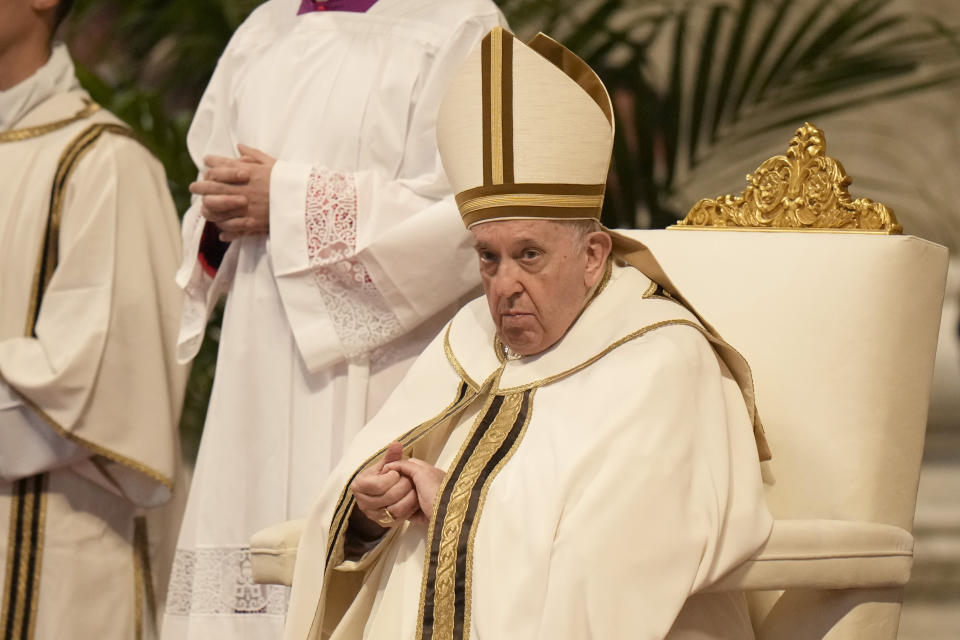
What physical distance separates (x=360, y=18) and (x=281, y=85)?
24 cm

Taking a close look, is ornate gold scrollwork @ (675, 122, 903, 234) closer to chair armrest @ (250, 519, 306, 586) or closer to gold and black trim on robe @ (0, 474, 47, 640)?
chair armrest @ (250, 519, 306, 586)

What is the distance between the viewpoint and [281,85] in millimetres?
3564

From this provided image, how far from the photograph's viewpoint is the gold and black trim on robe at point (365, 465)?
2717mm

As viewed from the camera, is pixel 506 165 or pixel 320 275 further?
pixel 320 275

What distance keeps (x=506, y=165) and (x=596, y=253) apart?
0.76 ft

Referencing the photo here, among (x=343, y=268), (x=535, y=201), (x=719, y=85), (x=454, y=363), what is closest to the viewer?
(x=535, y=201)

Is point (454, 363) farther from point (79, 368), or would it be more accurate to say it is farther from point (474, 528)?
point (79, 368)

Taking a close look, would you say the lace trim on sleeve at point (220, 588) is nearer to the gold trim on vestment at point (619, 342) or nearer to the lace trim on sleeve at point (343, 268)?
the lace trim on sleeve at point (343, 268)

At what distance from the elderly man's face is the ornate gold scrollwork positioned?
530mm

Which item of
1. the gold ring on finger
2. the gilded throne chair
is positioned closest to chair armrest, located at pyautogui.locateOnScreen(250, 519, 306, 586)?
the gilded throne chair

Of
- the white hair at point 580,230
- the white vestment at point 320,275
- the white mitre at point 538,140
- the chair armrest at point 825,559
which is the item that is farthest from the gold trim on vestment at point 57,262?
the chair armrest at point 825,559

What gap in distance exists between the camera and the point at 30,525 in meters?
4.09

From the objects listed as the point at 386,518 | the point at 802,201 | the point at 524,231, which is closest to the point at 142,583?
the point at 386,518

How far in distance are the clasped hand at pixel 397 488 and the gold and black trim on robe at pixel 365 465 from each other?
0.09m
